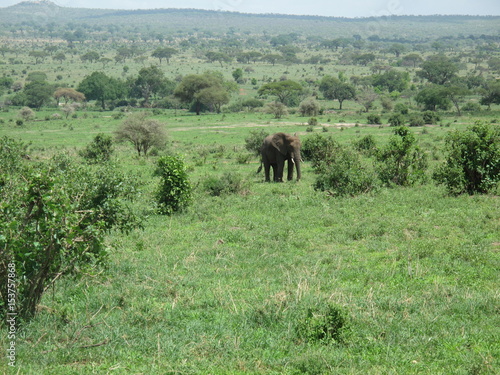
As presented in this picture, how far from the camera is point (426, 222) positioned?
1405cm

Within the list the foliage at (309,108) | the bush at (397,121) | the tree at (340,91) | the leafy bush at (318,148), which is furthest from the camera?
the tree at (340,91)

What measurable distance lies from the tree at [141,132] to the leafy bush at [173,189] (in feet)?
54.0

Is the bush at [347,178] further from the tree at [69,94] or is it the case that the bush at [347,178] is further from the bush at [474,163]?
the tree at [69,94]

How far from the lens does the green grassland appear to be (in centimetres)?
709

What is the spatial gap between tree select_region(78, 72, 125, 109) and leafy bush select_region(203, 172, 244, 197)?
206 ft

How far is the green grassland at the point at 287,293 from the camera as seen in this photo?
709cm

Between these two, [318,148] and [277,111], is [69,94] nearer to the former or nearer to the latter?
[277,111]

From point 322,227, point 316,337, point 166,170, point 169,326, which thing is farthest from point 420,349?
point 166,170

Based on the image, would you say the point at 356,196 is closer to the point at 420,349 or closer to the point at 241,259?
the point at 241,259

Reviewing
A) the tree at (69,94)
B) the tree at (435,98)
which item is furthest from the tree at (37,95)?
the tree at (435,98)

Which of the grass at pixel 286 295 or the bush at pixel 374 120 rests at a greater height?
the grass at pixel 286 295

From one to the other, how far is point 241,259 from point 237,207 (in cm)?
568

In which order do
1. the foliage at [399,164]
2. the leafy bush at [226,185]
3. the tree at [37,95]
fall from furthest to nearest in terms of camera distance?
the tree at [37,95] → the leafy bush at [226,185] → the foliage at [399,164]

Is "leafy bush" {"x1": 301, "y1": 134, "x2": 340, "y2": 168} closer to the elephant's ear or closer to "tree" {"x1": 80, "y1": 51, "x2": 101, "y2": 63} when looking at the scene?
the elephant's ear
